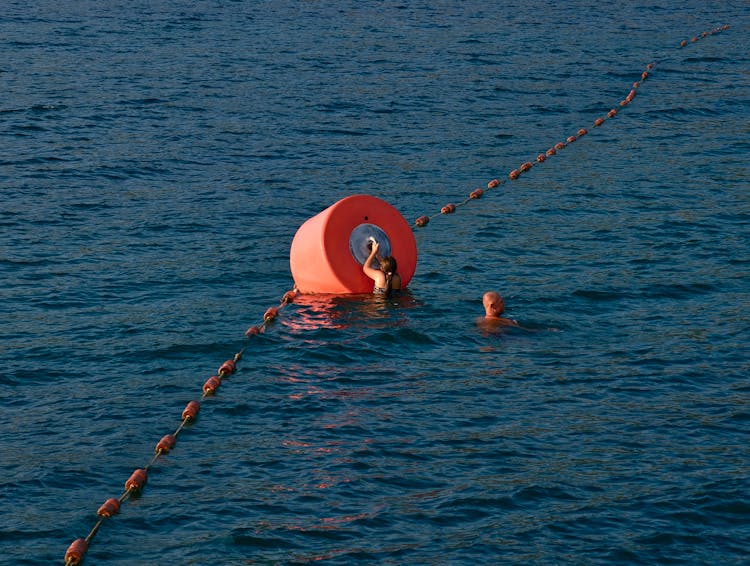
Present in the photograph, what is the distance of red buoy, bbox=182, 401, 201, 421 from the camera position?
14.7 m

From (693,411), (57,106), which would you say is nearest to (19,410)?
(693,411)

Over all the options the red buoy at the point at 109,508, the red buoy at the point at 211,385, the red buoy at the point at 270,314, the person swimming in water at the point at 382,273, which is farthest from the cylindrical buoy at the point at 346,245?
the red buoy at the point at 109,508

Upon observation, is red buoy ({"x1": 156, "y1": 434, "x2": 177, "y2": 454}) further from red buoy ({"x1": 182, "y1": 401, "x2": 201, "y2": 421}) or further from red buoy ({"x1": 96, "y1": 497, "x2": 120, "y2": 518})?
red buoy ({"x1": 96, "y1": 497, "x2": 120, "y2": 518})

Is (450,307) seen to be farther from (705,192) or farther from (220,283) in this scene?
(705,192)

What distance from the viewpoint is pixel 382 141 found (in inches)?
1198

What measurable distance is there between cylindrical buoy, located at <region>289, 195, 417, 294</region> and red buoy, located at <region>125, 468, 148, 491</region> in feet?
19.1

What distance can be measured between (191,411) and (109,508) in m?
2.56

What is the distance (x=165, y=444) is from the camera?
45.7ft

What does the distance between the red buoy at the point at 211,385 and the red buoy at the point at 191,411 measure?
534mm

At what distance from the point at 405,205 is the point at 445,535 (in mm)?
13680

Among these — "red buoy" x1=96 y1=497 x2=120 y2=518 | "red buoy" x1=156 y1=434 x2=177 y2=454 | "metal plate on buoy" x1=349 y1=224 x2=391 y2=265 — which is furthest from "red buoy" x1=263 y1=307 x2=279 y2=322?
"red buoy" x1=96 y1=497 x2=120 y2=518

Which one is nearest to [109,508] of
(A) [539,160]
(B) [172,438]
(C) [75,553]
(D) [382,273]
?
(C) [75,553]

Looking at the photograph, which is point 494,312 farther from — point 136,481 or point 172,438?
point 136,481

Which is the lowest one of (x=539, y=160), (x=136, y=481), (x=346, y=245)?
(x=136, y=481)
